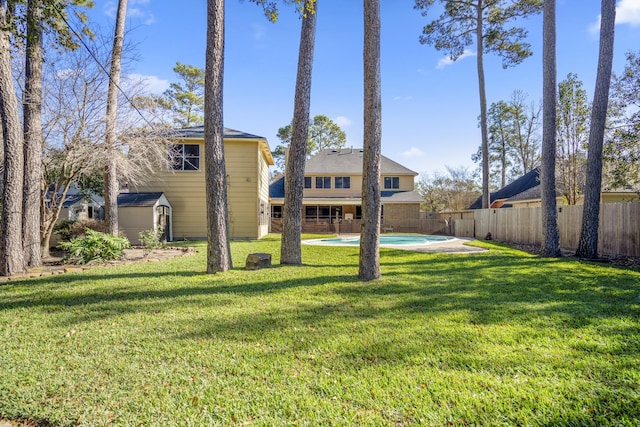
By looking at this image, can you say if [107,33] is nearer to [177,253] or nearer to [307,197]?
[177,253]

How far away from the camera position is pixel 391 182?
1005 inches

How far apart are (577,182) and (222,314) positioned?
1836cm

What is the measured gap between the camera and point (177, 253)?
33.6ft

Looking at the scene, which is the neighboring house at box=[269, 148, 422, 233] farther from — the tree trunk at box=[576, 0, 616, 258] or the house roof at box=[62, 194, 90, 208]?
the tree trunk at box=[576, 0, 616, 258]

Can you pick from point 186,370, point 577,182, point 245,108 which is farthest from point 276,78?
point 577,182

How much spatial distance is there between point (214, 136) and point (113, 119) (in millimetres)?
4991

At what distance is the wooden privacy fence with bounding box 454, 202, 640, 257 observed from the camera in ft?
30.8

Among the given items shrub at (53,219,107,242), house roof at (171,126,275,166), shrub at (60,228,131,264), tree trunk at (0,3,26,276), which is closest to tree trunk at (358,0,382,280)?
shrub at (60,228,131,264)

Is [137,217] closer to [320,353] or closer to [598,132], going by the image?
[320,353]

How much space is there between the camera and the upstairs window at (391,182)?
25391mm

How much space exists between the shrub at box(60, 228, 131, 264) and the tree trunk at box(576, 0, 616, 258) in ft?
42.7

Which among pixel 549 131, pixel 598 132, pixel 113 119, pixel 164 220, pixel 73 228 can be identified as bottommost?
pixel 73 228

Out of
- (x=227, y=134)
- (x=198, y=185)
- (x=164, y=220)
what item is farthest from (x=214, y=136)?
(x=198, y=185)

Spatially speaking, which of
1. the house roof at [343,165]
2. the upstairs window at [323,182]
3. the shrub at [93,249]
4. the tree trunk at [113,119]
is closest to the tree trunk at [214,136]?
the shrub at [93,249]
